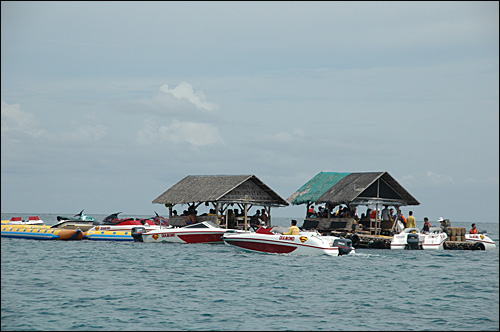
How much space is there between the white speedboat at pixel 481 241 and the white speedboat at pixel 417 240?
7.20 feet

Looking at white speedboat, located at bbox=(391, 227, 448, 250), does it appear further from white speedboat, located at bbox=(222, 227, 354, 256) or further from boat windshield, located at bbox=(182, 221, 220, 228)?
boat windshield, located at bbox=(182, 221, 220, 228)

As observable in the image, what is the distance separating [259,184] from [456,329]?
25.9m

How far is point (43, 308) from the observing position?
53.7 feet

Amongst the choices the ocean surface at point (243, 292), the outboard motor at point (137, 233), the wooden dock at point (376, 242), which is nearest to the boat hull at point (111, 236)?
the outboard motor at point (137, 233)

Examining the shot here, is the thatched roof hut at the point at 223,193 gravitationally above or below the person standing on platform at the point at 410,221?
above

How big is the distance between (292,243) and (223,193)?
9854 mm

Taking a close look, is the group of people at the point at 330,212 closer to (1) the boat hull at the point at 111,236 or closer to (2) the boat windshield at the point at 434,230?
(2) the boat windshield at the point at 434,230

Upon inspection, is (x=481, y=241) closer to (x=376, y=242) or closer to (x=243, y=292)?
(x=376, y=242)

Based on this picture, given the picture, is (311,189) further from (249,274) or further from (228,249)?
(249,274)

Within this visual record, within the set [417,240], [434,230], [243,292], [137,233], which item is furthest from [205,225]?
[243,292]

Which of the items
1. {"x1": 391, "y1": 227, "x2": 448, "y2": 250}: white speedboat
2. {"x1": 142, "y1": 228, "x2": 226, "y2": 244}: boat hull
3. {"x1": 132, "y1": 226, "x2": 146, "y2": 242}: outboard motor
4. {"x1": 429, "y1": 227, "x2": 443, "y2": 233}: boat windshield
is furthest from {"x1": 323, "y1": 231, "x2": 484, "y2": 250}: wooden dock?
{"x1": 132, "y1": 226, "x2": 146, "y2": 242}: outboard motor

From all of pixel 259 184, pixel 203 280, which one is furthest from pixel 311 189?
pixel 203 280

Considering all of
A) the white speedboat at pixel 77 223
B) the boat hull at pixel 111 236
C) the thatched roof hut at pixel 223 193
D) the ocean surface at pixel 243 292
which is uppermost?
the thatched roof hut at pixel 223 193

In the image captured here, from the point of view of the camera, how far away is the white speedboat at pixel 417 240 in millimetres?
33844
